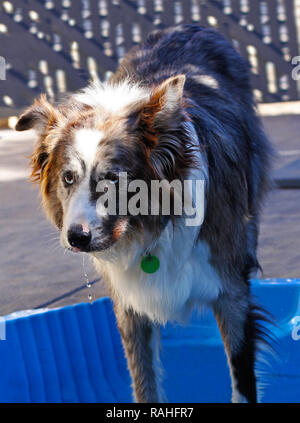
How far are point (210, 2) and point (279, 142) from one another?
3999 millimetres

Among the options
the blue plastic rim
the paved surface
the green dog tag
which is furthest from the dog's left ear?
the blue plastic rim

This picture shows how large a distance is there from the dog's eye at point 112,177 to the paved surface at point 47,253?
2.81 ft

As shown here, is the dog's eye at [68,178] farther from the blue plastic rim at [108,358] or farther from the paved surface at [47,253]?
the blue plastic rim at [108,358]

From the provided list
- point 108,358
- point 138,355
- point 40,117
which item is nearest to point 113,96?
point 40,117

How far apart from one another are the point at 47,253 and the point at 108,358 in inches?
61.8

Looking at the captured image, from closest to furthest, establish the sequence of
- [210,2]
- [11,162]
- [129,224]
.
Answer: [129,224] < [11,162] < [210,2]

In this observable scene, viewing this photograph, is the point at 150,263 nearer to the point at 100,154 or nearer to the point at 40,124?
the point at 100,154

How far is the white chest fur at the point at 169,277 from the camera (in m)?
2.77

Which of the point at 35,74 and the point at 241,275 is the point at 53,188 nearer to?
the point at 241,275

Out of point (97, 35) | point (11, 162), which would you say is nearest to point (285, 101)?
point (97, 35)

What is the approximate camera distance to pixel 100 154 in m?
2.46

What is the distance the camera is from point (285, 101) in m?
11.0

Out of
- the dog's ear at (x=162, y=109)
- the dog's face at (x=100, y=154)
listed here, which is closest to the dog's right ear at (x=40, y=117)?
the dog's face at (x=100, y=154)

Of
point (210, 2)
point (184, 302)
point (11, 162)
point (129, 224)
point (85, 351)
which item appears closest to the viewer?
point (129, 224)
